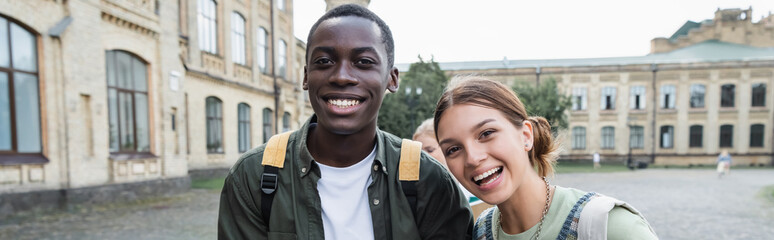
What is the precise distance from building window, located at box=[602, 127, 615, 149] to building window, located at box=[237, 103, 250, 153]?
2801cm

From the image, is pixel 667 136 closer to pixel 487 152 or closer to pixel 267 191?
pixel 487 152

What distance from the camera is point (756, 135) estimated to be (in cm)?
3139

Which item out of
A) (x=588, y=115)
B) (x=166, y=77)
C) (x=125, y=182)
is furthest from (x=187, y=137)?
(x=588, y=115)

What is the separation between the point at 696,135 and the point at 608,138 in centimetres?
682

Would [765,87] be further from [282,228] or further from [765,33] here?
[282,228]

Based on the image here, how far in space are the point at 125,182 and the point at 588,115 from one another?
3242 centimetres

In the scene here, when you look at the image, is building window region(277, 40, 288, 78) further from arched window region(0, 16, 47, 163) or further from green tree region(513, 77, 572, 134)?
green tree region(513, 77, 572, 134)

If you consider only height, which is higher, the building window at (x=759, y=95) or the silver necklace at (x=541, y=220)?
the building window at (x=759, y=95)

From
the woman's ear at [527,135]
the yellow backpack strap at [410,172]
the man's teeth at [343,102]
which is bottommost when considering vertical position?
the yellow backpack strap at [410,172]

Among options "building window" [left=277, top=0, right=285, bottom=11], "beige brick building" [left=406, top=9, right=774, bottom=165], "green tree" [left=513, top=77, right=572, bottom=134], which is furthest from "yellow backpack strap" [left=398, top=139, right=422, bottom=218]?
"beige brick building" [left=406, top=9, right=774, bottom=165]

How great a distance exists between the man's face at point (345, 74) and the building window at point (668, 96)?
3736 centimetres

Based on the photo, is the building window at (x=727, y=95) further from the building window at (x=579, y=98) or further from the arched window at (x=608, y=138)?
the building window at (x=579, y=98)

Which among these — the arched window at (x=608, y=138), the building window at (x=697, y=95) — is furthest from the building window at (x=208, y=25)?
the building window at (x=697, y=95)

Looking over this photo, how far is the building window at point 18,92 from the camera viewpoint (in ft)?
27.3
